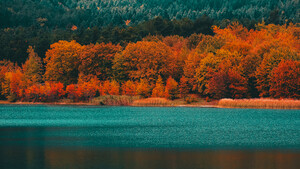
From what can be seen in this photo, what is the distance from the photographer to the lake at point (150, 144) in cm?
3881

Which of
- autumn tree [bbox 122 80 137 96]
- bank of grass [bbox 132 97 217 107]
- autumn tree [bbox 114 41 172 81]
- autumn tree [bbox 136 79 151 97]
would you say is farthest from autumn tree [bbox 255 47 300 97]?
autumn tree [bbox 122 80 137 96]

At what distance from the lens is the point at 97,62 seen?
149375 millimetres

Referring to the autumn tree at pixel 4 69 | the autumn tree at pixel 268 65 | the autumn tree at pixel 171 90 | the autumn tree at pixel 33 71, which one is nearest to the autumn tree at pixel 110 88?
the autumn tree at pixel 171 90

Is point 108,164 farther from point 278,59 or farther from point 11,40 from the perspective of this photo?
point 11,40

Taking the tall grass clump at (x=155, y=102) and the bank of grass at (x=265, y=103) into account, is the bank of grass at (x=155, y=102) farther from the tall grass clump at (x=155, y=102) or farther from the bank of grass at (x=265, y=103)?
the bank of grass at (x=265, y=103)

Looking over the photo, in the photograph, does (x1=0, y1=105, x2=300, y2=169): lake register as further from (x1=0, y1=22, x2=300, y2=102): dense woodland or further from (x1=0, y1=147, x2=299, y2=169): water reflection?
(x1=0, y1=22, x2=300, y2=102): dense woodland

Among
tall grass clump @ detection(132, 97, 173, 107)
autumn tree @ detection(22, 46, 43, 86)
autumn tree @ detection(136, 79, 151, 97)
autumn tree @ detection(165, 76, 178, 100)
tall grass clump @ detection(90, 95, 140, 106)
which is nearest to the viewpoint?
tall grass clump @ detection(132, 97, 173, 107)

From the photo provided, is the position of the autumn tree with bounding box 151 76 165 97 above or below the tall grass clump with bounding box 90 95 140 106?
above

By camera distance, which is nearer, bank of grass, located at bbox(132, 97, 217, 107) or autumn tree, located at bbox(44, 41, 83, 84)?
bank of grass, located at bbox(132, 97, 217, 107)

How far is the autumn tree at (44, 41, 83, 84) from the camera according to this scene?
152 meters

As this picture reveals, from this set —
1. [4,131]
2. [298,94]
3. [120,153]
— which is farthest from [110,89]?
[120,153]

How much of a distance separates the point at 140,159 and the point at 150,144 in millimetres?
9471

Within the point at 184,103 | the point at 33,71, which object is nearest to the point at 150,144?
the point at 184,103

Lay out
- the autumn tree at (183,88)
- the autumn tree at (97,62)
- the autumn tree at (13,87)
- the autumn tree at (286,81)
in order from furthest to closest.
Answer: the autumn tree at (97,62), the autumn tree at (13,87), the autumn tree at (183,88), the autumn tree at (286,81)
